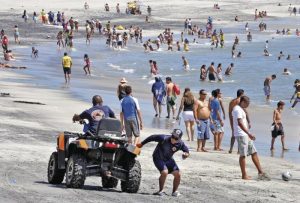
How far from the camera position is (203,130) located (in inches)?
731

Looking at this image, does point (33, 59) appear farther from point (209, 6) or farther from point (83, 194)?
point (209, 6)

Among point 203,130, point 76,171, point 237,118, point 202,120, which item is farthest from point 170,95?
point 76,171

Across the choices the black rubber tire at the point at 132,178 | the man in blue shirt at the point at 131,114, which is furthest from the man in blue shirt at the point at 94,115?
the man in blue shirt at the point at 131,114

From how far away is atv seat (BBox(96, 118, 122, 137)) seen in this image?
1191 cm

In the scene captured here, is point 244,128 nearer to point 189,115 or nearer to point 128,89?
point 128,89

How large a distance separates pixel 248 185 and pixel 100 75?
2951 cm

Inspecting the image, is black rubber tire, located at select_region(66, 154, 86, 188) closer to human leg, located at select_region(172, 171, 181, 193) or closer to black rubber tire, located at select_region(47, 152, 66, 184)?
black rubber tire, located at select_region(47, 152, 66, 184)

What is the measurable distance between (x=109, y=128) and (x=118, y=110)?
13.2m

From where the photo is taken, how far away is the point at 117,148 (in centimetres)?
1192

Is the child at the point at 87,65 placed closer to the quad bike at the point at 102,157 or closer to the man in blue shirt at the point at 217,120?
the man in blue shirt at the point at 217,120

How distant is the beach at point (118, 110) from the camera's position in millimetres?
12625

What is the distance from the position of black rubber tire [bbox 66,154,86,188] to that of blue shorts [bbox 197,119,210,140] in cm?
675

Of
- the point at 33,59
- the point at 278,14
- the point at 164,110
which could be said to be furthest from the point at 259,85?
the point at 278,14

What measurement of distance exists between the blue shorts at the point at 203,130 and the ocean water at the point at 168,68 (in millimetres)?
1687
